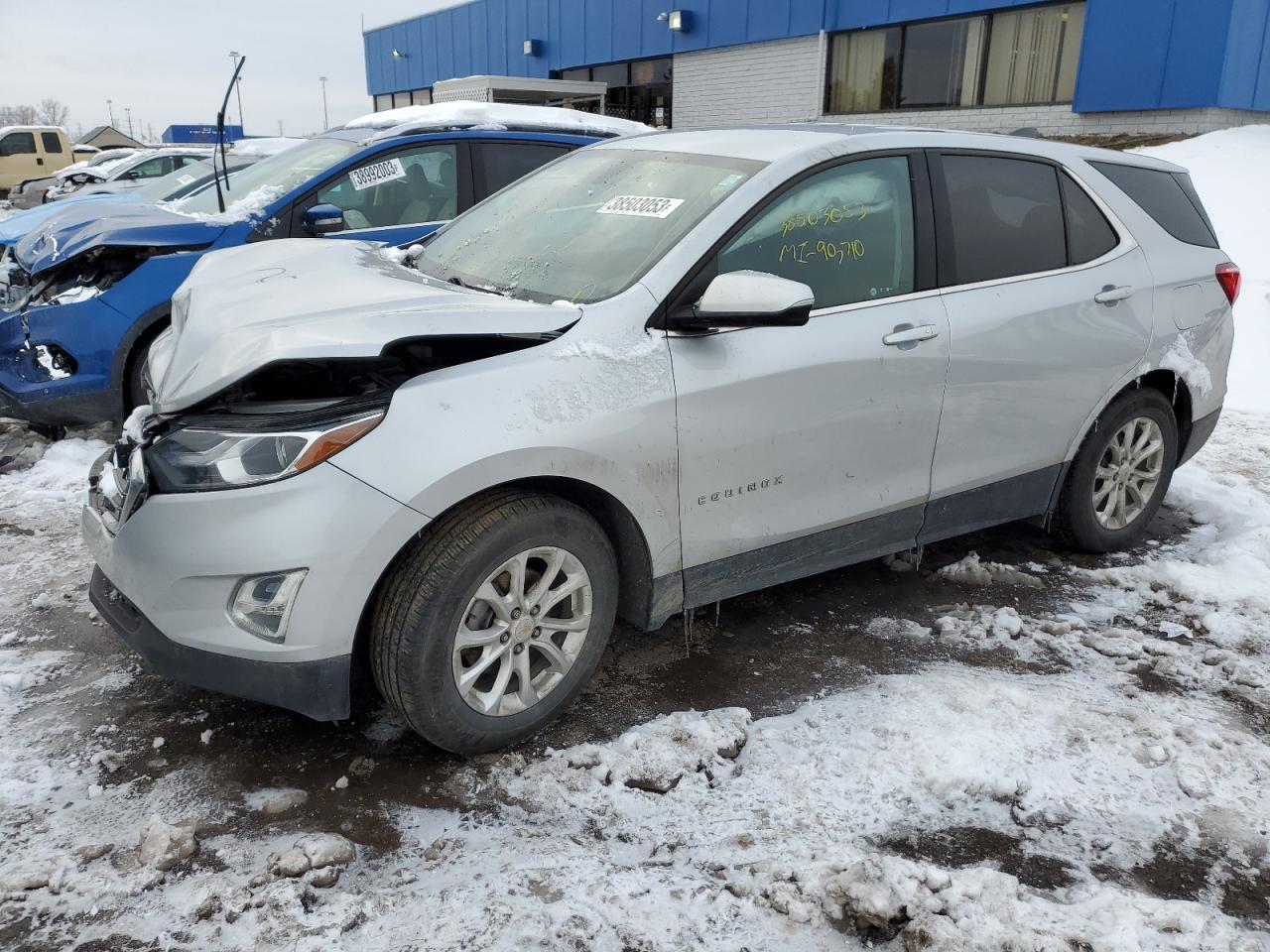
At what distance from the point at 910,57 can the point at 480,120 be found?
49.4 ft

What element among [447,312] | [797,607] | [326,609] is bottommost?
[797,607]

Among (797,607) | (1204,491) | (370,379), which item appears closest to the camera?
(370,379)

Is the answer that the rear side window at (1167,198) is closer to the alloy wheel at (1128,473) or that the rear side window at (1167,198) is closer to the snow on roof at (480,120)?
the alloy wheel at (1128,473)

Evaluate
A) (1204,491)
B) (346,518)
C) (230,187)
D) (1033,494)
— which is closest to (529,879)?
(346,518)

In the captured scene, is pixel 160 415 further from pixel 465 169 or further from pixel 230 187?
pixel 230 187

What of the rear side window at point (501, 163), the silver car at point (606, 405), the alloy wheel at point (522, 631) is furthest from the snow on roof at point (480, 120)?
the alloy wheel at point (522, 631)

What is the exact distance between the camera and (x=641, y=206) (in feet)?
10.5

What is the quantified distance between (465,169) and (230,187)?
1.62 meters

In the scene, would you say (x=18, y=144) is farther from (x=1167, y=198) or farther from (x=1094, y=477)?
(x=1094, y=477)

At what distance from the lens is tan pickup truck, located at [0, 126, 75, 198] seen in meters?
25.2

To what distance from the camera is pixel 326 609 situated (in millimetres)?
2381

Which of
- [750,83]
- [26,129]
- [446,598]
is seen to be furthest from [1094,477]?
[26,129]

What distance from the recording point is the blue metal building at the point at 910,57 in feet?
48.2

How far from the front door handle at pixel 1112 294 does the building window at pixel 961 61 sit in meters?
14.7
